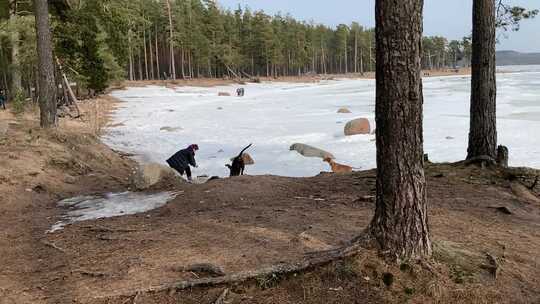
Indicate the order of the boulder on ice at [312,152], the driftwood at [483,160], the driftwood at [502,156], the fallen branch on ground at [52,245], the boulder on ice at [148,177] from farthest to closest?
the boulder on ice at [312,152]
the boulder on ice at [148,177]
the driftwood at [502,156]
the driftwood at [483,160]
the fallen branch on ground at [52,245]

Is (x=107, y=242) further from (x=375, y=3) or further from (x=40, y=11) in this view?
(x=40, y=11)

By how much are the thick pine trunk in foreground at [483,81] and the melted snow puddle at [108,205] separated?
5549mm

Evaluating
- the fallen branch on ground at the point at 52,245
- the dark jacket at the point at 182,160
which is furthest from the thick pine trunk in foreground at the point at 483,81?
the fallen branch on ground at the point at 52,245

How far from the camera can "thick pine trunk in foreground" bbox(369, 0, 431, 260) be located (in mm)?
3545

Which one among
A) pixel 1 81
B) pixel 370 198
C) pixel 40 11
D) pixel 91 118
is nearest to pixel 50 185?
pixel 40 11

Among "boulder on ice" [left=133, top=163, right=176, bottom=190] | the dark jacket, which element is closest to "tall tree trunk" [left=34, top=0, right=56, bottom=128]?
the dark jacket

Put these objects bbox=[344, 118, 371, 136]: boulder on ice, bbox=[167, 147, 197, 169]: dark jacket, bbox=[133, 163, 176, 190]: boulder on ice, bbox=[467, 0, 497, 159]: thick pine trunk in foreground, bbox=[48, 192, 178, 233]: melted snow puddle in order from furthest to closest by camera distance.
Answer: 1. bbox=[344, 118, 371, 136]: boulder on ice
2. bbox=[167, 147, 197, 169]: dark jacket
3. bbox=[133, 163, 176, 190]: boulder on ice
4. bbox=[467, 0, 497, 159]: thick pine trunk in foreground
5. bbox=[48, 192, 178, 233]: melted snow puddle

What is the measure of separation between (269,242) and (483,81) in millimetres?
5170

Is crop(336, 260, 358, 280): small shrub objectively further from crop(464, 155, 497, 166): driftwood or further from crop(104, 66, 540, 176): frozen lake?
crop(104, 66, 540, 176): frozen lake

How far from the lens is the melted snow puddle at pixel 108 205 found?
278 inches

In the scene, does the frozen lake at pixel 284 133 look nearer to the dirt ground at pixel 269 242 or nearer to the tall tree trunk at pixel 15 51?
the tall tree trunk at pixel 15 51

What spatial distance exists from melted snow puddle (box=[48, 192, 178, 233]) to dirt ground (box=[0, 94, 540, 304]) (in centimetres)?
26

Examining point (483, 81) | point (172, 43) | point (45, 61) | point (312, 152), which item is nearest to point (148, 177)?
point (45, 61)

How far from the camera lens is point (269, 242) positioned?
188 inches
